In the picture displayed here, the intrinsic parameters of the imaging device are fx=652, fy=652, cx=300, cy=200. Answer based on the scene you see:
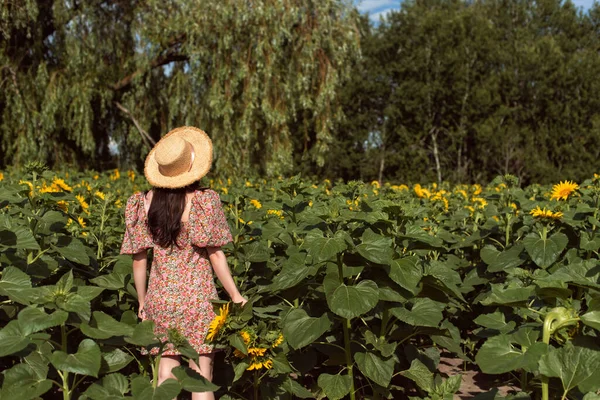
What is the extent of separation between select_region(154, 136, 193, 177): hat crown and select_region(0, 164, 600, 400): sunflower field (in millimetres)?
486

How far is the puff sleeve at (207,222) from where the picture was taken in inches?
106

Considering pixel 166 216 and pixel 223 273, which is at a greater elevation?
pixel 166 216

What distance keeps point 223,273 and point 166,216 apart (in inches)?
13.2

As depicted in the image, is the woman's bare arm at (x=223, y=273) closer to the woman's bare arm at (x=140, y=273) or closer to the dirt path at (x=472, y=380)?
the woman's bare arm at (x=140, y=273)

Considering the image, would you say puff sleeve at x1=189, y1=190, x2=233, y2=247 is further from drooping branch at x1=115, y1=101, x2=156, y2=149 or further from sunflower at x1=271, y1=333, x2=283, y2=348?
drooping branch at x1=115, y1=101, x2=156, y2=149

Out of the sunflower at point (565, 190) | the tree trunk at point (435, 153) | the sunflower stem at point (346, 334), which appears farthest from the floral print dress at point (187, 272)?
the tree trunk at point (435, 153)

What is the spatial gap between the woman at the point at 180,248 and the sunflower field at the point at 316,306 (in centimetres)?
14

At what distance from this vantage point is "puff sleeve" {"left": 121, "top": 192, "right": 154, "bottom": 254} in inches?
109

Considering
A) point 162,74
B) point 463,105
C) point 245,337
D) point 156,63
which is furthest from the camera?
point 463,105

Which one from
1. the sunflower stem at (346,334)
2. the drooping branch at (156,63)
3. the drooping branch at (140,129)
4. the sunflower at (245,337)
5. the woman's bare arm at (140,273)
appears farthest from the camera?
the drooping branch at (156,63)

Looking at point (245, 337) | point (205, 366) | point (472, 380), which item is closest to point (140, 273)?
point (205, 366)

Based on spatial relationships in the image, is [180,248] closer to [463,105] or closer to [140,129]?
[140,129]

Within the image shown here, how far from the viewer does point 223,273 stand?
8.96 feet

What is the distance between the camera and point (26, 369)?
76.5 inches
